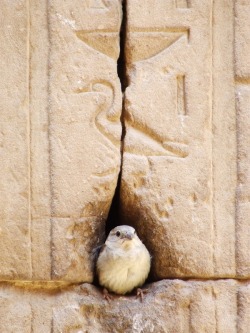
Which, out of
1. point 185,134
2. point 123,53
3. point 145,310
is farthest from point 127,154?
point 145,310

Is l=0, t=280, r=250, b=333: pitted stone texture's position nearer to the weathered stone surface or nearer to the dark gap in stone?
the weathered stone surface

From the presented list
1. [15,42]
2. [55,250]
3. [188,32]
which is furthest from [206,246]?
[15,42]

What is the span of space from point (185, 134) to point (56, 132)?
1.80ft

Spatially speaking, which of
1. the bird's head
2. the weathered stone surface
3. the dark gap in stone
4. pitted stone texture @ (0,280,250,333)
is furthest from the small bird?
the dark gap in stone

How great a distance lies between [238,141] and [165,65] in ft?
1.48

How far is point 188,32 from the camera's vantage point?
3.47 meters

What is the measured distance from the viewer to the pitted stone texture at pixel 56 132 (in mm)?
3363

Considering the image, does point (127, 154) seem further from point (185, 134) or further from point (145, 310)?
point (145, 310)

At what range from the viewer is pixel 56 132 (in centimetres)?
338

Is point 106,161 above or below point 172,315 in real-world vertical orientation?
above

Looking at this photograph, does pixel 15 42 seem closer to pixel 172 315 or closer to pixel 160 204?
pixel 160 204

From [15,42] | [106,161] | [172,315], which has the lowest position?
[172,315]

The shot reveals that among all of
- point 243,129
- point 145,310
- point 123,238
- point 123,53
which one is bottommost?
point 145,310

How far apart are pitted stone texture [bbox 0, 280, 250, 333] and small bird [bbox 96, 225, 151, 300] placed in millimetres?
107
